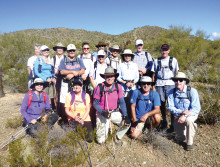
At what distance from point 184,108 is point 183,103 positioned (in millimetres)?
121

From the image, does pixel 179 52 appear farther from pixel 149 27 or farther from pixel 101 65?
pixel 149 27

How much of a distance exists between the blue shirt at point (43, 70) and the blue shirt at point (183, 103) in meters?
3.36

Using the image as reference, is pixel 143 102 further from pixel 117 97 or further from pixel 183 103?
pixel 183 103

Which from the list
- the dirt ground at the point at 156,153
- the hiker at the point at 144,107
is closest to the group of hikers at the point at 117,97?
the hiker at the point at 144,107

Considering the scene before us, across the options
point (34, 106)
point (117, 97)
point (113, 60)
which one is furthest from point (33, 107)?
point (113, 60)

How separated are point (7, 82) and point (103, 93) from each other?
8281 mm

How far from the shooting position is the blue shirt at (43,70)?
4570 millimetres

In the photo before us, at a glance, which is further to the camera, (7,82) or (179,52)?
(179,52)

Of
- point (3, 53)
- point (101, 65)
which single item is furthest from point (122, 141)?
point (3, 53)

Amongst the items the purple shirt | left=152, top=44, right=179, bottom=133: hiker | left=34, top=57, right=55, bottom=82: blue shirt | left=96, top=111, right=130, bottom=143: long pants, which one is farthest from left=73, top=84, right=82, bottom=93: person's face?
left=152, top=44, right=179, bottom=133: hiker

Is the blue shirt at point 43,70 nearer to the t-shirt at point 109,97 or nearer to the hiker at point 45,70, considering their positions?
the hiker at point 45,70

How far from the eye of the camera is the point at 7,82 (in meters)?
9.60

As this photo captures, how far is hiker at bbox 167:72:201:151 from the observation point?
141 inches

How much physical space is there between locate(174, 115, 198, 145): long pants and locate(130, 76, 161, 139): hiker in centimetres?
51
